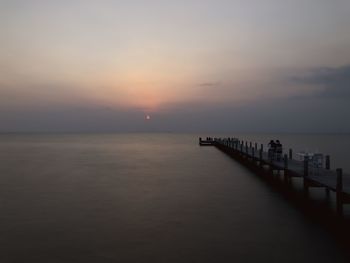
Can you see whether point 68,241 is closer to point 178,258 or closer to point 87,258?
point 87,258

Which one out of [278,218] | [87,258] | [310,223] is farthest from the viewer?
[278,218]

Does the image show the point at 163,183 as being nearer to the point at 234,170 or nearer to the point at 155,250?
the point at 234,170

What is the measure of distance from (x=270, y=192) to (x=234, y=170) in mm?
10957

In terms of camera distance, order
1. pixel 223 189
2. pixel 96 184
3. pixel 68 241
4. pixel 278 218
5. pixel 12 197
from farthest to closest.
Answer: pixel 96 184, pixel 223 189, pixel 12 197, pixel 278 218, pixel 68 241

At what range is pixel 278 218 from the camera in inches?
590

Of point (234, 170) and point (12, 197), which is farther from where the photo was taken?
point (234, 170)

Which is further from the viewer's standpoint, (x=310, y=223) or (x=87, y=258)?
(x=310, y=223)

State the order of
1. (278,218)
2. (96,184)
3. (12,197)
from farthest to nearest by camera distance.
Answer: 1. (96,184)
2. (12,197)
3. (278,218)

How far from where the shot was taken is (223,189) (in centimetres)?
2281

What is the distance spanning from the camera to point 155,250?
11109mm

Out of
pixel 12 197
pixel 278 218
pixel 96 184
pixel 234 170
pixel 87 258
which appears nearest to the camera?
pixel 87 258

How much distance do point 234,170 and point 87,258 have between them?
900 inches

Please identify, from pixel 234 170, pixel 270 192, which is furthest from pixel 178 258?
pixel 234 170

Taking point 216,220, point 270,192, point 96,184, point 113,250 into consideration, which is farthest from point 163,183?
point 113,250
